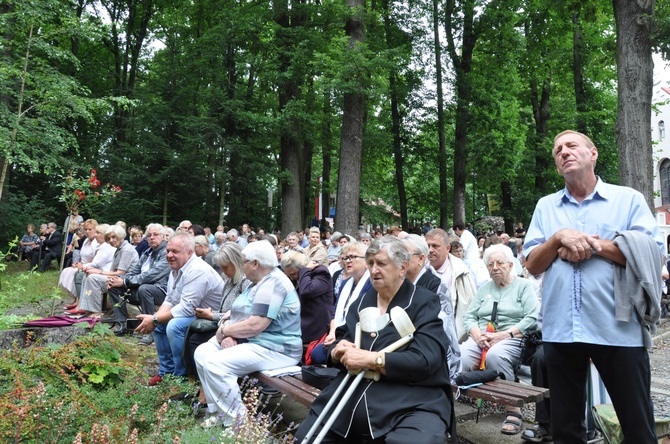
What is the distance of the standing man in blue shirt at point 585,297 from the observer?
260cm

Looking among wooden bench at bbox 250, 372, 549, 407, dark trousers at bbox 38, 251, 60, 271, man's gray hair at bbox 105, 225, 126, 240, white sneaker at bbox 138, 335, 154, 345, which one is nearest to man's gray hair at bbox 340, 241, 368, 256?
wooden bench at bbox 250, 372, 549, 407

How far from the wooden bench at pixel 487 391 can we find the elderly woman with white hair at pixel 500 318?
1.19 ft

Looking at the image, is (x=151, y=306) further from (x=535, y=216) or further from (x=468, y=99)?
(x=468, y=99)

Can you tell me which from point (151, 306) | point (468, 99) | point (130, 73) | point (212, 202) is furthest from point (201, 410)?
point (130, 73)

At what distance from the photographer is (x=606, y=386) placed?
2684 mm

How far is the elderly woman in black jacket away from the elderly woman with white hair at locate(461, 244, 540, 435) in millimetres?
1681

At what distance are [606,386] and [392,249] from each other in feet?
4.33

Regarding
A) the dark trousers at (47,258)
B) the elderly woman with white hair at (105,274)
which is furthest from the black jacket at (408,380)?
the dark trousers at (47,258)

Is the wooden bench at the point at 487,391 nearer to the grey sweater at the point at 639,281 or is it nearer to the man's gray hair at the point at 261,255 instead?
the man's gray hair at the point at 261,255

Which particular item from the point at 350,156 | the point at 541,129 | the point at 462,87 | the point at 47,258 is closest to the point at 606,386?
the point at 350,156

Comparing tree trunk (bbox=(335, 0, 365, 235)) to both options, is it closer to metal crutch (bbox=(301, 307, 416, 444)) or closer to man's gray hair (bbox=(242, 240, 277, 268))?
man's gray hair (bbox=(242, 240, 277, 268))

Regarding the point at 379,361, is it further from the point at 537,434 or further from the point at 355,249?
the point at 355,249

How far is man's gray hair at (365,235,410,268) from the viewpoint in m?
3.37

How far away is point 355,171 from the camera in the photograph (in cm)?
1308
